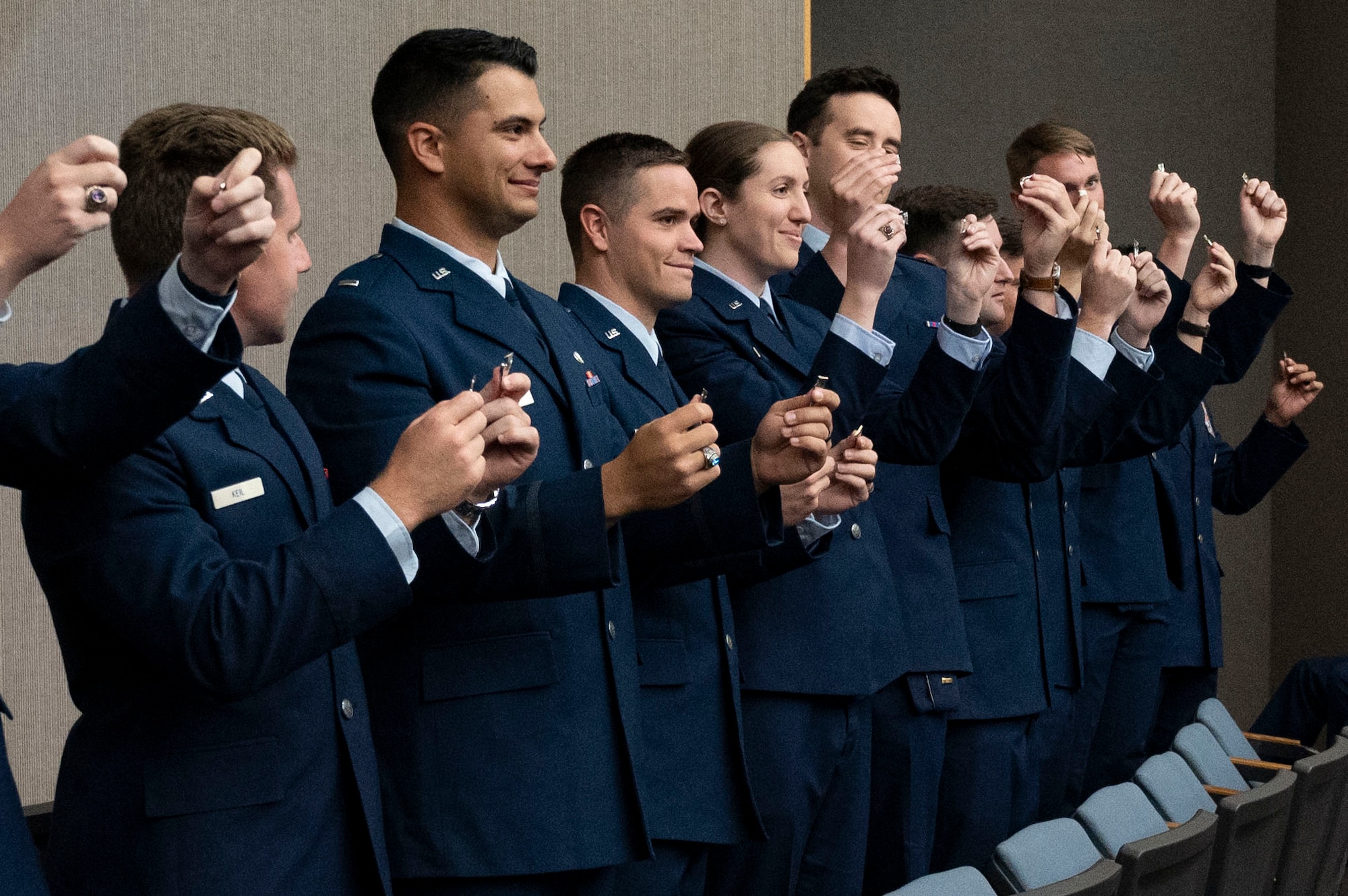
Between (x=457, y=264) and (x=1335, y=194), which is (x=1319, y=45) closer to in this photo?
(x=1335, y=194)

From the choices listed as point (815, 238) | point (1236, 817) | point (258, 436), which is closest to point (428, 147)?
point (258, 436)

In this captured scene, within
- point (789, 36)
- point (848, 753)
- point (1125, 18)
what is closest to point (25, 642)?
point (848, 753)

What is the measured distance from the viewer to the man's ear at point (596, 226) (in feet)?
8.02

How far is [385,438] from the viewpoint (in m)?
1.81

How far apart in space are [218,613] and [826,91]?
7.18ft

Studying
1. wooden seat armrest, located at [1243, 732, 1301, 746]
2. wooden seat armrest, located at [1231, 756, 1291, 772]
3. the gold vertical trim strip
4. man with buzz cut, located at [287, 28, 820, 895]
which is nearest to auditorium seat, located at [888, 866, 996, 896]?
man with buzz cut, located at [287, 28, 820, 895]

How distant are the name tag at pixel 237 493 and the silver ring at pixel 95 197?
36cm

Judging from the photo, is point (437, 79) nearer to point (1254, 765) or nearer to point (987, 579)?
point (987, 579)

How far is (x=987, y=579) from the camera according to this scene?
3119 mm

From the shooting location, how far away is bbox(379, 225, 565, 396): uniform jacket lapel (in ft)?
6.43

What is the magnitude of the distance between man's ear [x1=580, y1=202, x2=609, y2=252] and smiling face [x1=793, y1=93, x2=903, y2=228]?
883 mm

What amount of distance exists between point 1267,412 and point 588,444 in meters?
3.22

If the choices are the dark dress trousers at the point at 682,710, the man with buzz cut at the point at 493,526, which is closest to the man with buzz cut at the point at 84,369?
the man with buzz cut at the point at 493,526

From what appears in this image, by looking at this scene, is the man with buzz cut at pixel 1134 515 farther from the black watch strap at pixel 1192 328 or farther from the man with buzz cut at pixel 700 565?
the man with buzz cut at pixel 700 565
